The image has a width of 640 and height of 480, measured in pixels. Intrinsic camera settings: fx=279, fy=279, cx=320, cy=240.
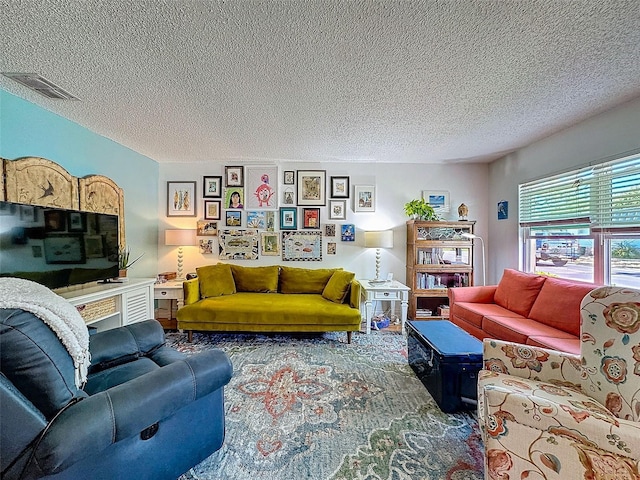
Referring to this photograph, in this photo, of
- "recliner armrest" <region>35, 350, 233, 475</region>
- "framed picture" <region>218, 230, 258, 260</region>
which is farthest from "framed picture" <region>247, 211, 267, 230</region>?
"recliner armrest" <region>35, 350, 233, 475</region>

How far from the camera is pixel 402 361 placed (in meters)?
2.78

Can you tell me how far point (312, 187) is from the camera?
14.1 feet

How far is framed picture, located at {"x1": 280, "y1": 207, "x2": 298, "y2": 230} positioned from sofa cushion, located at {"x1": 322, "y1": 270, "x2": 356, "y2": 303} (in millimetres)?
1097

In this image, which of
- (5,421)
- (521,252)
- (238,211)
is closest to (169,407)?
(5,421)

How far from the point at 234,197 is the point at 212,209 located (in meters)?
0.39

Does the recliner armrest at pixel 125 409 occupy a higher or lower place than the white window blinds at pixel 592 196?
lower

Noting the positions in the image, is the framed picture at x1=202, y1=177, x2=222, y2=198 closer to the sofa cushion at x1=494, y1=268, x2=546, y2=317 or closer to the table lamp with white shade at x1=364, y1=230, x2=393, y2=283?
the table lamp with white shade at x1=364, y1=230, x2=393, y2=283

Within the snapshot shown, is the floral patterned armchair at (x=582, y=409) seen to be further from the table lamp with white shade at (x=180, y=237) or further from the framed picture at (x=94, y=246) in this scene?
the table lamp with white shade at (x=180, y=237)

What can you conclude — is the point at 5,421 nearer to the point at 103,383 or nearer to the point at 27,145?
the point at 103,383

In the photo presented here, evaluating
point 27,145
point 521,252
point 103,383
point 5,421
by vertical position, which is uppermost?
point 27,145

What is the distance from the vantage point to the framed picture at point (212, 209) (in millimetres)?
4297

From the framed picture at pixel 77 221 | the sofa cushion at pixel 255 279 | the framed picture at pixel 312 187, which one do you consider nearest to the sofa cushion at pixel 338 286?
the sofa cushion at pixel 255 279

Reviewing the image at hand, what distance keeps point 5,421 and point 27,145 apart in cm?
254

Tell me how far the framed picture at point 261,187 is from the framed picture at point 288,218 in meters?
0.16
